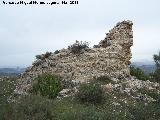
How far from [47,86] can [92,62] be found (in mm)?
4365

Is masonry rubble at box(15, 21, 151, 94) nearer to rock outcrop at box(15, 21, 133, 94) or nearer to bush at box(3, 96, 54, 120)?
rock outcrop at box(15, 21, 133, 94)

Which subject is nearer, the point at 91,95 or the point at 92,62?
the point at 91,95

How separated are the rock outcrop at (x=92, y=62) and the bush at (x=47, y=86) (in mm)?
1003

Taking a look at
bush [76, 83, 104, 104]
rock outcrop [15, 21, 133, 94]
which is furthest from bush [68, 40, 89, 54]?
bush [76, 83, 104, 104]

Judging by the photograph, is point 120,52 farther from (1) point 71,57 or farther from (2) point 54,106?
(2) point 54,106

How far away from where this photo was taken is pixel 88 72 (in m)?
25.3

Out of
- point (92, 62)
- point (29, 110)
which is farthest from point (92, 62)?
point (29, 110)

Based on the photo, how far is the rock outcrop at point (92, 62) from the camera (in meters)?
25.3

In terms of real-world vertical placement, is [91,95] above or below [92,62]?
below

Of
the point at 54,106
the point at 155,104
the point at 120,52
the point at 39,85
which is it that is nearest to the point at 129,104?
the point at 155,104

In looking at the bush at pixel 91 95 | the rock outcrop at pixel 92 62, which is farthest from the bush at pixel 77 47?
the bush at pixel 91 95

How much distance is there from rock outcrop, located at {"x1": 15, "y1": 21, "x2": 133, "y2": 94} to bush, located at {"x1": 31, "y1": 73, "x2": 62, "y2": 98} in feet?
3.29

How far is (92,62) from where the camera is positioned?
26031mm

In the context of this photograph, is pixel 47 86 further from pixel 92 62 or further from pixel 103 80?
pixel 92 62
